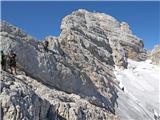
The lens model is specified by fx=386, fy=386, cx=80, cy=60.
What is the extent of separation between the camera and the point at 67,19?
71938 millimetres

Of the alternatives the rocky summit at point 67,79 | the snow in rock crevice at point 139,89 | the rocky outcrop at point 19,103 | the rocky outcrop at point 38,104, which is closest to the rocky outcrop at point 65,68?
the rocky summit at point 67,79

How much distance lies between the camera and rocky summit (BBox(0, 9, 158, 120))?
105 ft

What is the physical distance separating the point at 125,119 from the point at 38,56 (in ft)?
46.6

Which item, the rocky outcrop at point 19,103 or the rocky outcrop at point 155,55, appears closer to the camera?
the rocky outcrop at point 19,103

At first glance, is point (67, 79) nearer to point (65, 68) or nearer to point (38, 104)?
point (65, 68)

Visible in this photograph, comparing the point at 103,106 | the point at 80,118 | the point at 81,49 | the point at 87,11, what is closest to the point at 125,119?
the point at 103,106

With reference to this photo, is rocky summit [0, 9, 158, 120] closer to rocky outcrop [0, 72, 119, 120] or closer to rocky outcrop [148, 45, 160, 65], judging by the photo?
rocky outcrop [0, 72, 119, 120]

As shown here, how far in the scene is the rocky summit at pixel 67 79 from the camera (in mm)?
32156

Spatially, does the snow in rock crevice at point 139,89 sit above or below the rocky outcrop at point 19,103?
above

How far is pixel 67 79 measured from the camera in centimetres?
4647

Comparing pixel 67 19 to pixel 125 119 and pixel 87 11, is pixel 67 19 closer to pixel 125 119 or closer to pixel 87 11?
pixel 87 11

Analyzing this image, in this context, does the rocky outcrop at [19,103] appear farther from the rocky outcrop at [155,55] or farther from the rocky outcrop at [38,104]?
the rocky outcrop at [155,55]

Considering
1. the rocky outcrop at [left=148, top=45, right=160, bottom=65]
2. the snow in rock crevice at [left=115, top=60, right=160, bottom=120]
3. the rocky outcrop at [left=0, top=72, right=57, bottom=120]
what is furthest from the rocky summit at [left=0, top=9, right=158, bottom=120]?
the rocky outcrop at [left=148, top=45, right=160, bottom=65]

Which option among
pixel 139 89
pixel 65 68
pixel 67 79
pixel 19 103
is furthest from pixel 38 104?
pixel 139 89
